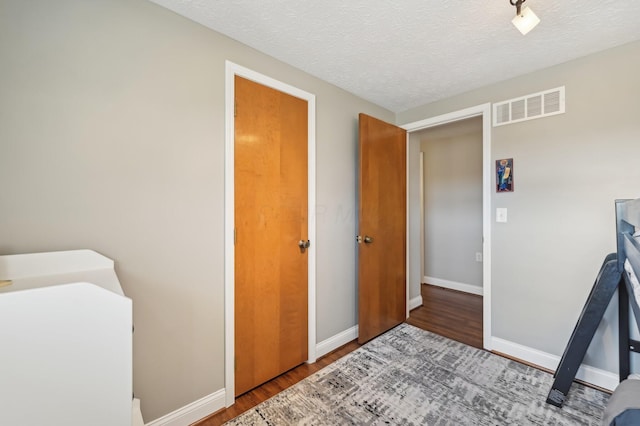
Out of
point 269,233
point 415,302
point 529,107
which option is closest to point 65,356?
point 269,233

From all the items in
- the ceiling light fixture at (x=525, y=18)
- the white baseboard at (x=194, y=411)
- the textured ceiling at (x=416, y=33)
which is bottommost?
the white baseboard at (x=194, y=411)

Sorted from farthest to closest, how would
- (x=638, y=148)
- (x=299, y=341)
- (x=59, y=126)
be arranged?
(x=299, y=341)
(x=638, y=148)
(x=59, y=126)

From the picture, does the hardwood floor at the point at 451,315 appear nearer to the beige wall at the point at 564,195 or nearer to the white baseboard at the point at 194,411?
the beige wall at the point at 564,195

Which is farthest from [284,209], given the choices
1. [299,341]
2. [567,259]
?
[567,259]

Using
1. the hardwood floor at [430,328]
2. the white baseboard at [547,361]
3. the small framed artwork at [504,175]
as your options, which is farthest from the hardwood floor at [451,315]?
the small framed artwork at [504,175]

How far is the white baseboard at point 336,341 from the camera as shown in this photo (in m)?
2.31

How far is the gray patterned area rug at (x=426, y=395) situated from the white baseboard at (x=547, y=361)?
91mm

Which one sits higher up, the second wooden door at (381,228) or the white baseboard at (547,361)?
the second wooden door at (381,228)

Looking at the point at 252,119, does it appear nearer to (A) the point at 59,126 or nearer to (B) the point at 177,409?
(A) the point at 59,126

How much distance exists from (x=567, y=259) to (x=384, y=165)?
1660 mm

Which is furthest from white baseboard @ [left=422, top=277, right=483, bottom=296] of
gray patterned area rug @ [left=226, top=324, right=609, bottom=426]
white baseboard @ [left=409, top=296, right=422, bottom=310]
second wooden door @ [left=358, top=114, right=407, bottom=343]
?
gray patterned area rug @ [left=226, top=324, right=609, bottom=426]

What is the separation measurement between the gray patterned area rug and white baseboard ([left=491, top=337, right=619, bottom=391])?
0.09 m

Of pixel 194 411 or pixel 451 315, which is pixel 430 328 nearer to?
pixel 451 315

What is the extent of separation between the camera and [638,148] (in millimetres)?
1764
